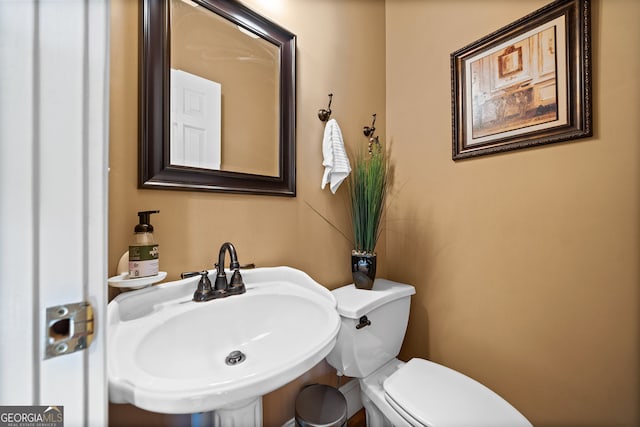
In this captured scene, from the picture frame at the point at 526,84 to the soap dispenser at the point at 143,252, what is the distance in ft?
4.17

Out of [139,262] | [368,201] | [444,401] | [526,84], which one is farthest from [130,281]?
[526,84]

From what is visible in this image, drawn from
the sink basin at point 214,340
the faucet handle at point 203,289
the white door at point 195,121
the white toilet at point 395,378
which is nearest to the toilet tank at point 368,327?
the white toilet at point 395,378

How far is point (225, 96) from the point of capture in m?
0.92

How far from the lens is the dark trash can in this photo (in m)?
0.94

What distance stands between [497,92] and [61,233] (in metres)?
1.46

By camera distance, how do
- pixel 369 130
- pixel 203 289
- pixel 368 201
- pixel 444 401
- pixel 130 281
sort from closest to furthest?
pixel 130 281, pixel 203 289, pixel 444 401, pixel 368 201, pixel 369 130

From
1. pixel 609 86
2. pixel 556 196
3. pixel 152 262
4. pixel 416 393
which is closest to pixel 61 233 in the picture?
pixel 152 262

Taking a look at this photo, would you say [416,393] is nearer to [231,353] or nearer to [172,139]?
[231,353]

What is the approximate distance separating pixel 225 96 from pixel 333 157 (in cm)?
49

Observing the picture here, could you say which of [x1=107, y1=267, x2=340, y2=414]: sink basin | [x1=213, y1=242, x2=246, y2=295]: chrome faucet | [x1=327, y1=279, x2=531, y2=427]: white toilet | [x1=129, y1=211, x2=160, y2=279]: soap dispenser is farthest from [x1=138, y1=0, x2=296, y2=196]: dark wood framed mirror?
[x1=327, y1=279, x2=531, y2=427]: white toilet

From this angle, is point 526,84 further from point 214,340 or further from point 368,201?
point 214,340

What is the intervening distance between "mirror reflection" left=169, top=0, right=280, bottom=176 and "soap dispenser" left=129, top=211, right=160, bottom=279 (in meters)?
0.22

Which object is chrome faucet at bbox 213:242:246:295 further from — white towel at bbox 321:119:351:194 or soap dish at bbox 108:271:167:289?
white towel at bbox 321:119:351:194

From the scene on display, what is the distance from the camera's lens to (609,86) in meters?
0.86
